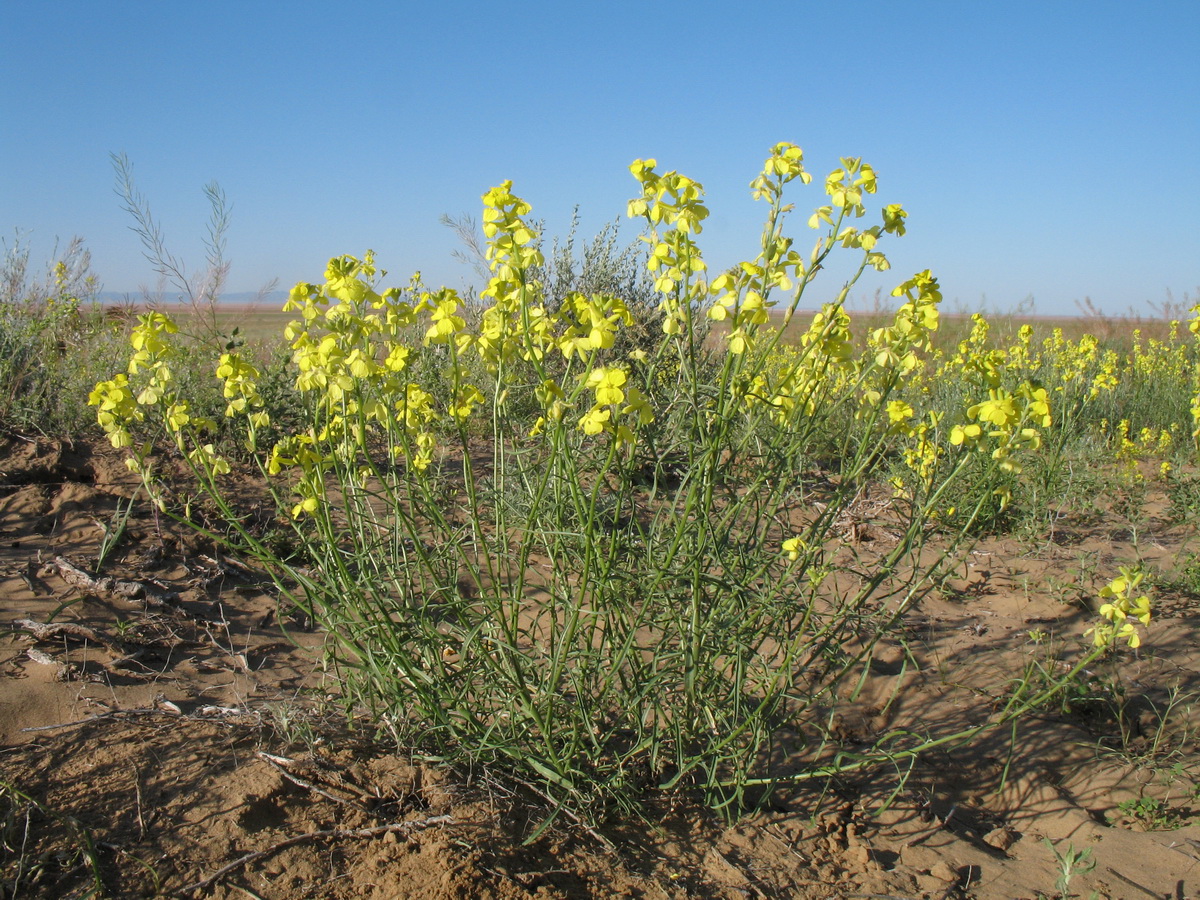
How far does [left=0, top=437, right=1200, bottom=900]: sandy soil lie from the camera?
5.80 feet

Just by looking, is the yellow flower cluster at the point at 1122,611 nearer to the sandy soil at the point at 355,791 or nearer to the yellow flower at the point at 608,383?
the sandy soil at the point at 355,791

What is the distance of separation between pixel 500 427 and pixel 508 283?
42 cm

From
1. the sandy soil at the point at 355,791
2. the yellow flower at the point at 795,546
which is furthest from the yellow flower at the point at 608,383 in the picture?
the sandy soil at the point at 355,791

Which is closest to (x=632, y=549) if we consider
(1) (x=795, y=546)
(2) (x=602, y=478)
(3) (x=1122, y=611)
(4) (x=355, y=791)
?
(1) (x=795, y=546)

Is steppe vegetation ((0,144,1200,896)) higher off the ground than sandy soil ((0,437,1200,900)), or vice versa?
steppe vegetation ((0,144,1200,896))

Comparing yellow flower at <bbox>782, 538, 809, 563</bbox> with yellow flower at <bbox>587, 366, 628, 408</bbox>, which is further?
yellow flower at <bbox>782, 538, 809, 563</bbox>

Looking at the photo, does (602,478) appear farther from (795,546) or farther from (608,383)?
(795,546)

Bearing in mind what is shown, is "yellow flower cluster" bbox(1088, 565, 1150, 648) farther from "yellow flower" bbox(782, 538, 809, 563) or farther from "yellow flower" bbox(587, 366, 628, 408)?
"yellow flower" bbox(587, 366, 628, 408)

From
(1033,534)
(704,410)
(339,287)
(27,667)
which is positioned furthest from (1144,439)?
(27,667)

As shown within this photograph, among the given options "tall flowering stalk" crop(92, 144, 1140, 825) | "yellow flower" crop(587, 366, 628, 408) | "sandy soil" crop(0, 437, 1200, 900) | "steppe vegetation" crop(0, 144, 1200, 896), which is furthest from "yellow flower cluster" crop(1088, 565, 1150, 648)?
"yellow flower" crop(587, 366, 628, 408)

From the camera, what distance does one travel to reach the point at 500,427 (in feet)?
6.89

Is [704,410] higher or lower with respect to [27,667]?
higher

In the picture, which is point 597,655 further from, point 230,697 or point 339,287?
point 230,697

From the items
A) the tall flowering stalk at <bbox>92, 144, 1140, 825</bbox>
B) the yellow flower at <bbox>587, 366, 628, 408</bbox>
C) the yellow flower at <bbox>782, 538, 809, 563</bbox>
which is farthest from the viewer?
the yellow flower at <bbox>782, 538, 809, 563</bbox>
